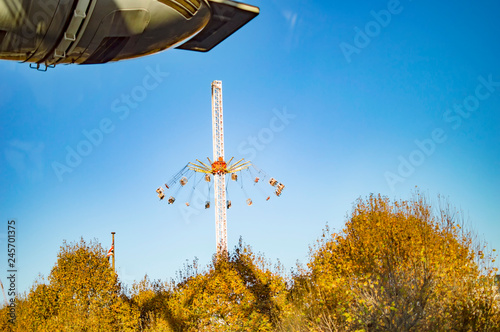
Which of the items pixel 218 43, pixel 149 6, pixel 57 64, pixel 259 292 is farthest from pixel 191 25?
pixel 259 292

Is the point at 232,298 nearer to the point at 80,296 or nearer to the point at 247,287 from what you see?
the point at 247,287

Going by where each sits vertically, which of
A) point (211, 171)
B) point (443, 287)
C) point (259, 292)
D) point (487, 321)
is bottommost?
point (487, 321)

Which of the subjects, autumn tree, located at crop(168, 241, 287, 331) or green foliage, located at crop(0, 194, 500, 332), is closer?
green foliage, located at crop(0, 194, 500, 332)

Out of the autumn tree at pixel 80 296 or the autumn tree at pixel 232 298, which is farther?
the autumn tree at pixel 80 296

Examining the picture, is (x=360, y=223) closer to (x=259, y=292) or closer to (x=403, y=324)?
(x=259, y=292)

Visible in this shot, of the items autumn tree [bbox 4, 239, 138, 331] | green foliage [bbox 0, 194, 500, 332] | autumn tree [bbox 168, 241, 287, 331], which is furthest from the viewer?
autumn tree [bbox 4, 239, 138, 331]

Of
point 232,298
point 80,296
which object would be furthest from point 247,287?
point 80,296

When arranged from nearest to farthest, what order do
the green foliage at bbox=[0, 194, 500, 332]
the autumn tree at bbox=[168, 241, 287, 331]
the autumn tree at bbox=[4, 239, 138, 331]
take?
1. the green foliage at bbox=[0, 194, 500, 332]
2. the autumn tree at bbox=[168, 241, 287, 331]
3. the autumn tree at bbox=[4, 239, 138, 331]

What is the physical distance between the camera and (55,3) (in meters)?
3.82

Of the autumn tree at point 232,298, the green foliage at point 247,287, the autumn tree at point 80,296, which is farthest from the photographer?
the autumn tree at point 80,296

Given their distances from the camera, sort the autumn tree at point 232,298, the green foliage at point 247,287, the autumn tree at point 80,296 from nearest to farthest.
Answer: the green foliage at point 247,287 → the autumn tree at point 232,298 → the autumn tree at point 80,296

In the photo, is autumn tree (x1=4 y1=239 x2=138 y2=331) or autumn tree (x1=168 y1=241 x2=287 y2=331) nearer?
autumn tree (x1=168 y1=241 x2=287 y2=331)

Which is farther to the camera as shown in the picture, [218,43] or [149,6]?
[218,43]

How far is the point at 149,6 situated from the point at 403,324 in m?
8.21
